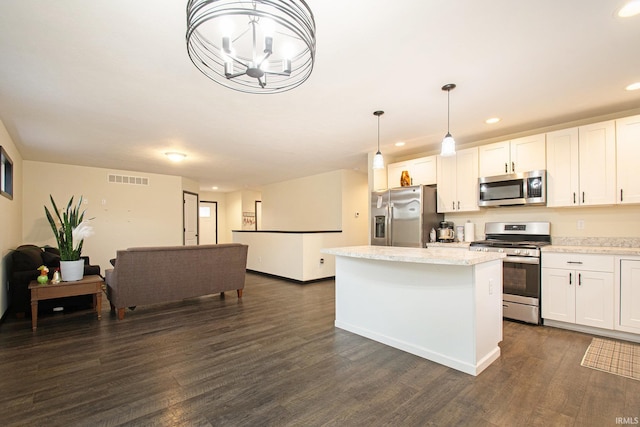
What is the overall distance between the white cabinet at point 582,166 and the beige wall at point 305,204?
3.94m

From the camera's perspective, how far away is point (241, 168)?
21.7 feet

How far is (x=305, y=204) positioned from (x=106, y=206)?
4537 mm

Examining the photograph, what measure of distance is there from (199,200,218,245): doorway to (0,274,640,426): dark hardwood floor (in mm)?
7926

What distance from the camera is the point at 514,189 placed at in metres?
3.86

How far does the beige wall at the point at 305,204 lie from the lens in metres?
6.92

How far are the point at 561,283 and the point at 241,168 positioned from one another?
19.1 feet

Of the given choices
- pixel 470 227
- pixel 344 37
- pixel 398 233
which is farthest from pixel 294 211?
pixel 344 37

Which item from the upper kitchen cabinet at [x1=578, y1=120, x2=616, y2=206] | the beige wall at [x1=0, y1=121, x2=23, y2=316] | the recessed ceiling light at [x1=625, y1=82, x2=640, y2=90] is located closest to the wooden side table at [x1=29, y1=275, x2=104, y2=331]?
the beige wall at [x1=0, y1=121, x2=23, y2=316]

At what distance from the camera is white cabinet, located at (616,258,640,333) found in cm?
288

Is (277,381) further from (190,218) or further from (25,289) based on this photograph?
(190,218)

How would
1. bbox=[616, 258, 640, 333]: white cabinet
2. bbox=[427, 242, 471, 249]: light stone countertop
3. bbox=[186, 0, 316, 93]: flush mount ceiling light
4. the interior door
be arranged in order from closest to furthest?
bbox=[186, 0, 316, 93]: flush mount ceiling light
bbox=[616, 258, 640, 333]: white cabinet
bbox=[427, 242, 471, 249]: light stone countertop
the interior door

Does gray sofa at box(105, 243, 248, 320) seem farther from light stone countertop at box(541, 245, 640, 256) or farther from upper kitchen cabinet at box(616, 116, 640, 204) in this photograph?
upper kitchen cabinet at box(616, 116, 640, 204)

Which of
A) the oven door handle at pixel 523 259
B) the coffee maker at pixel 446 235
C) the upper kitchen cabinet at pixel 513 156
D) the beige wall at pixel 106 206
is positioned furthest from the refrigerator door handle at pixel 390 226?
the beige wall at pixel 106 206

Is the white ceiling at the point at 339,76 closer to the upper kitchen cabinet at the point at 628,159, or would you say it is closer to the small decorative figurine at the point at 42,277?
the upper kitchen cabinet at the point at 628,159
